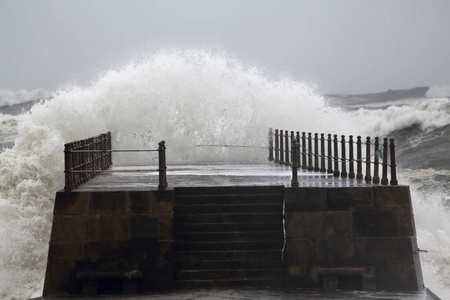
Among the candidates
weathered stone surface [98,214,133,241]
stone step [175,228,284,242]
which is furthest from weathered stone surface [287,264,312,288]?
weathered stone surface [98,214,133,241]

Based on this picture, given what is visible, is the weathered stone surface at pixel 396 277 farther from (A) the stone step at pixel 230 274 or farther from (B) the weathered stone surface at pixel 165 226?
(B) the weathered stone surface at pixel 165 226

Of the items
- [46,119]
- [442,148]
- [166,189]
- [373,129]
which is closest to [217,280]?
[166,189]

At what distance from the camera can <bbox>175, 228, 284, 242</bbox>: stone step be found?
13.1m

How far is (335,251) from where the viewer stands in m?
12.9

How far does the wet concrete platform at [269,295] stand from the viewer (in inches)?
462

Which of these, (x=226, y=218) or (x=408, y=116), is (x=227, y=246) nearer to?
(x=226, y=218)

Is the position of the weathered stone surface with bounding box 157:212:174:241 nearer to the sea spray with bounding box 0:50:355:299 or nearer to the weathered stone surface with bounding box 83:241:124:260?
the weathered stone surface with bounding box 83:241:124:260

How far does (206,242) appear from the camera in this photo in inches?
513

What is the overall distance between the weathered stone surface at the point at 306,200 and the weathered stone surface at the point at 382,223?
503 millimetres

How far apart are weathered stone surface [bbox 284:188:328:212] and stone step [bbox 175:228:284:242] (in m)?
0.45

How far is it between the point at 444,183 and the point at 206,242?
22707mm

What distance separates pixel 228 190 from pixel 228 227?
2.45 ft

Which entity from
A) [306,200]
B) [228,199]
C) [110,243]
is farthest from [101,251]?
[306,200]

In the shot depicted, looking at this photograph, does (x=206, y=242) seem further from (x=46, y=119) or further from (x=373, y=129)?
(x=373, y=129)
